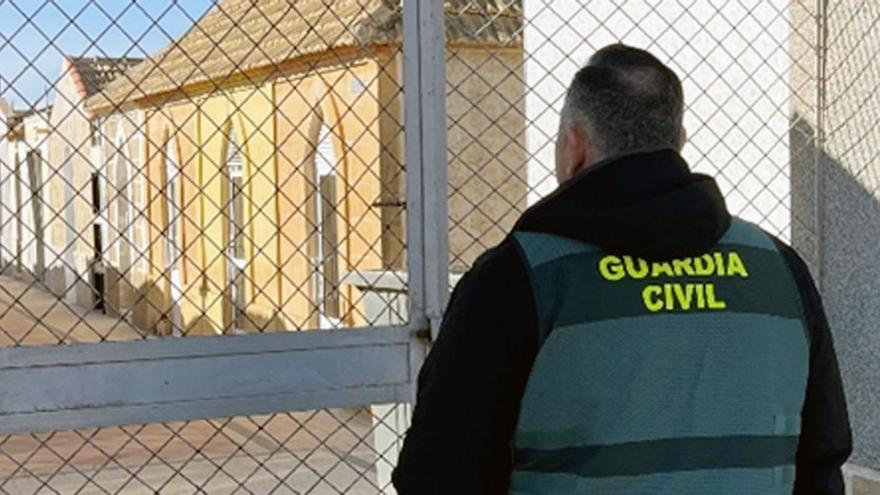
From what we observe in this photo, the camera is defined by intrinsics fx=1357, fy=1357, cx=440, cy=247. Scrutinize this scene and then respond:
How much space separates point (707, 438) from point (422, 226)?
4.48ft

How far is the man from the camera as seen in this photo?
2074 millimetres

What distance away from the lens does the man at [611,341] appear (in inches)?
81.7

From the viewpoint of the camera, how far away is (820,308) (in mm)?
2379

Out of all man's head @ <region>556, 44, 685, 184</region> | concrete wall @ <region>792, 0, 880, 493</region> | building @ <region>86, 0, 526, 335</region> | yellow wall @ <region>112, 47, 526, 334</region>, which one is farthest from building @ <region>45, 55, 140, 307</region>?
man's head @ <region>556, 44, 685, 184</region>

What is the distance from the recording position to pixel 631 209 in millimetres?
2102

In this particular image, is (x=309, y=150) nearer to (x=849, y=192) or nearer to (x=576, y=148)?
(x=849, y=192)

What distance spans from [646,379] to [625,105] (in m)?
0.43

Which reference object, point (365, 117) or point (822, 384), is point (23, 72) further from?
point (365, 117)

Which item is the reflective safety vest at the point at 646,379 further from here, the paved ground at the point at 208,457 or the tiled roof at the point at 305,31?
the paved ground at the point at 208,457

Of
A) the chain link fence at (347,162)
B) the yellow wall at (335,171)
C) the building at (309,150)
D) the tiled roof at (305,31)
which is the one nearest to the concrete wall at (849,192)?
the chain link fence at (347,162)

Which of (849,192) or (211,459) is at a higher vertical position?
(849,192)

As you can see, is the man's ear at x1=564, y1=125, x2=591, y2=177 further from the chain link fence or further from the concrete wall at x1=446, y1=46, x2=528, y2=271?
the concrete wall at x1=446, y1=46, x2=528, y2=271

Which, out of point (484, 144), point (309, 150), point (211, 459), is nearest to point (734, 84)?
point (211, 459)

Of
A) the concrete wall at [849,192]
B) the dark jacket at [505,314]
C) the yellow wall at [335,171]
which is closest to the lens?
the dark jacket at [505,314]
